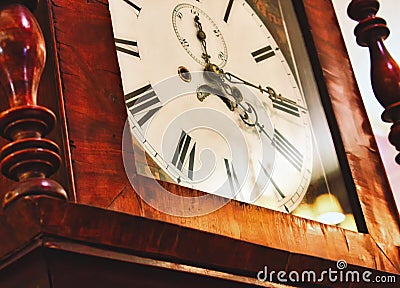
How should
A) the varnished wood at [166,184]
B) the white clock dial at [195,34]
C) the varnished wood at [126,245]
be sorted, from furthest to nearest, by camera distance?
1. the white clock dial at [195,34]
2. the varnished wood at [166,184]
3. the varnished wood at [126,245]

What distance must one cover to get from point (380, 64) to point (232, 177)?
1.00 feet

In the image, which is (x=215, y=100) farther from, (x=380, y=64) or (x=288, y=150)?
(x=380, y=64)

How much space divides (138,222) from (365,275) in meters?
0.32

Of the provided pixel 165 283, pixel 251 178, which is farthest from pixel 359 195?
pixel 165 283

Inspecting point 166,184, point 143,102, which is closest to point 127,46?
point 143,102

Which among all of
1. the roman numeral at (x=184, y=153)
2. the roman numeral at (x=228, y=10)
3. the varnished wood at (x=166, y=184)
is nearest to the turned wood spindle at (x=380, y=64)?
the varnished wood at (x=166, y=184)

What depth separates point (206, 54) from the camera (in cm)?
117

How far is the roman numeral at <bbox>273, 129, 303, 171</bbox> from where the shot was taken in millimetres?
1180

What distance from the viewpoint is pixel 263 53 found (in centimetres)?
127

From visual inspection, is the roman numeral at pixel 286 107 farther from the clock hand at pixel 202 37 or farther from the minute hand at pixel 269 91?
the clock hand at pixel 202 37

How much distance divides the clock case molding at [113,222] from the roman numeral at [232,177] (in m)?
0.04

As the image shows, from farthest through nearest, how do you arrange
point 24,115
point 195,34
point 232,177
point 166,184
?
point 195,34, point 232,177, point 166,184, point 24,115

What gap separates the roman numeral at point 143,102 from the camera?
1.02m

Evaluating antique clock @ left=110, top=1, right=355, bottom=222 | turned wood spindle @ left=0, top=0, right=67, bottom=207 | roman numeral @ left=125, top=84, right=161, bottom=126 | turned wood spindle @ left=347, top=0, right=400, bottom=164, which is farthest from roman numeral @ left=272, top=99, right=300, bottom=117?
turned wood spindle @ left=0, top=0, right=67, bottom=207
